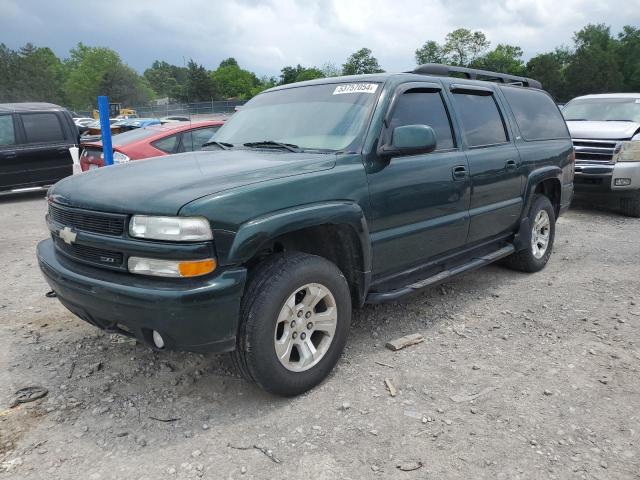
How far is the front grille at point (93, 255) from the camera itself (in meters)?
2.62

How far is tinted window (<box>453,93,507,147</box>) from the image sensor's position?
413 cm

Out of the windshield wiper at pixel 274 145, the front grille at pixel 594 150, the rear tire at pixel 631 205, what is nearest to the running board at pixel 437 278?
the windshield wiper at pixel 274 145

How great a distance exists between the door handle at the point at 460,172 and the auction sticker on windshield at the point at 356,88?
0.88 m

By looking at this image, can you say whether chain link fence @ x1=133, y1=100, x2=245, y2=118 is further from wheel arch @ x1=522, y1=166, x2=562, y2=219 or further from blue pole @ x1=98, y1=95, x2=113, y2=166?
wheel arch @ x1=522, y1=166, x2=562, y2=219

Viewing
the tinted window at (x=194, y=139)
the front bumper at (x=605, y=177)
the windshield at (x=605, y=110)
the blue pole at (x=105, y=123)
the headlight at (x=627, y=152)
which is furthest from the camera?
the windshield at (x=605, y=110)

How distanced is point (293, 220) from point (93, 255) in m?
1.08

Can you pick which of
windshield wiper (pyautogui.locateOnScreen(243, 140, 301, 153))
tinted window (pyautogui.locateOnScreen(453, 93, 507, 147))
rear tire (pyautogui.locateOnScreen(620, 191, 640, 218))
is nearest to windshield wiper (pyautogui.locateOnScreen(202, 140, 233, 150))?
windshield wiper (pyautogui.locateOnScreen(243, 140, 301, 153))

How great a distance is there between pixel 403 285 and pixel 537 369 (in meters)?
1.02

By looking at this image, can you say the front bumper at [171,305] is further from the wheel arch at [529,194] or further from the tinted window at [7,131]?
the tinted window at [7,131]

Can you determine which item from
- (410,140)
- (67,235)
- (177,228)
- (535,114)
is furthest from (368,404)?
(535,114)

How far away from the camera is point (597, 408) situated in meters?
2.85

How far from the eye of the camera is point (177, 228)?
245cm

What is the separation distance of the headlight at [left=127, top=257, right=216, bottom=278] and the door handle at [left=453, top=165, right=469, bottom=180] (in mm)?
2133

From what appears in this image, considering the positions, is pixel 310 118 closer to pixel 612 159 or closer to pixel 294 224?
pixel 294 224
